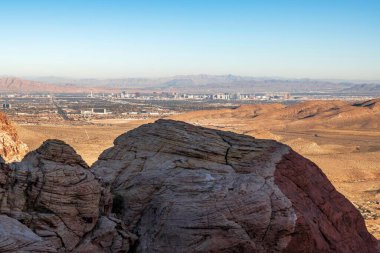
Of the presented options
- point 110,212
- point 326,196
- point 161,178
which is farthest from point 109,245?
point 326,196

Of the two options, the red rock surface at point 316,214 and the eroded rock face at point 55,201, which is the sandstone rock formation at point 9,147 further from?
the red rock surface at point 316,214

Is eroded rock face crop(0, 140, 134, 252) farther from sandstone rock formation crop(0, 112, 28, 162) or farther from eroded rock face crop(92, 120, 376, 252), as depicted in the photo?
sandstone rock formation crop(0, 112, 28, 162)

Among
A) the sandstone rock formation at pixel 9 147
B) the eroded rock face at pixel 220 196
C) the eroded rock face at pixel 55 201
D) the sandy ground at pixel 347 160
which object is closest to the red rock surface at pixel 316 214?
the eroded rock face at pixel 220 196

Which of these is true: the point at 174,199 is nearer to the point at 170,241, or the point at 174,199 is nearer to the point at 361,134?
the point at 170,241

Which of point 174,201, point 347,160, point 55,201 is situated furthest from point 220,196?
point 347,160

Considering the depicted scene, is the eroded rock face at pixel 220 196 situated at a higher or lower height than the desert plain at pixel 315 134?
higher

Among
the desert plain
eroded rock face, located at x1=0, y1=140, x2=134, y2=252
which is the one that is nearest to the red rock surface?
eroded rock face, located at x1=0, y1=140, x2=134, y2=252
